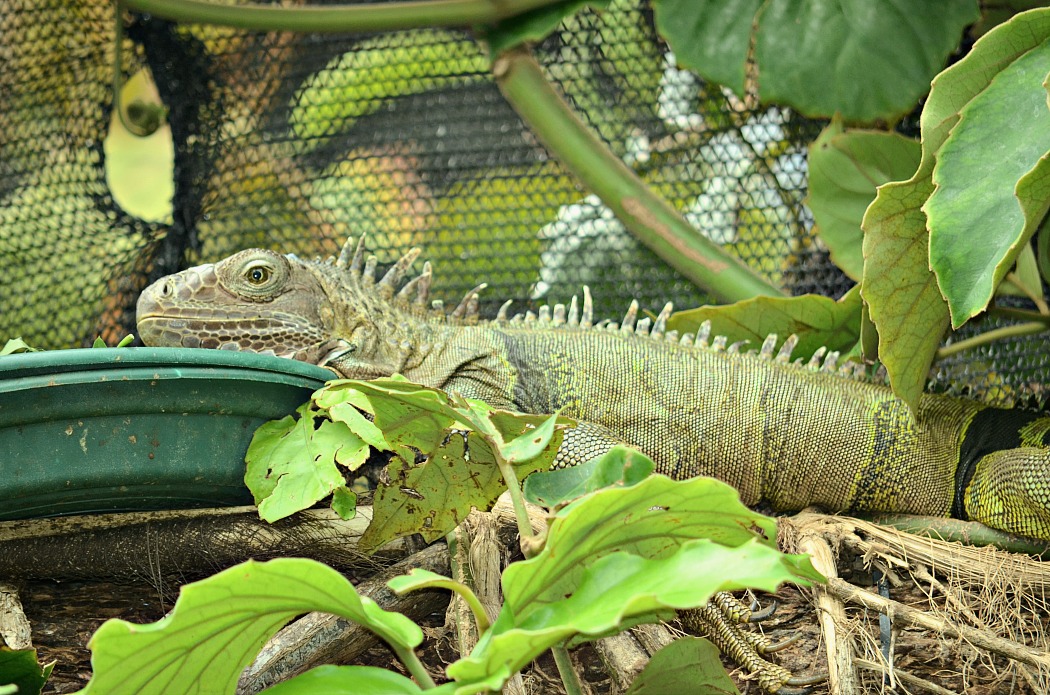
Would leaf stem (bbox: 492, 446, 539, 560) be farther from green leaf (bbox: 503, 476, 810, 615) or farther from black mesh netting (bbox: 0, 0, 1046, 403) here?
black mesh netting (bbox: 0, 0, 1046, 403)

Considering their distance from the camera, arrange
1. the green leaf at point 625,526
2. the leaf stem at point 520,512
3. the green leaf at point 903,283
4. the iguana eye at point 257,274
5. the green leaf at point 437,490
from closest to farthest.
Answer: the green leaf at point 625,526, the leaf stem at point 520,512, the green leaf at point 437,490, the green leaf at point 903,283, the iguana eye at point 257,274

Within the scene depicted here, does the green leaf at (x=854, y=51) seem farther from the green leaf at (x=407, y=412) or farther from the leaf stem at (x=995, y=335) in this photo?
the green leaf at (x=407, y=412)

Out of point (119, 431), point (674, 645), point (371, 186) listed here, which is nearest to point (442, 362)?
point (371, 186)

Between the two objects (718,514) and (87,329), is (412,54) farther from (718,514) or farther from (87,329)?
(718,514)

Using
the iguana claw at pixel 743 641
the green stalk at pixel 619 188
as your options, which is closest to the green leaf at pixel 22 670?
the iguana claw at pixel 743 641

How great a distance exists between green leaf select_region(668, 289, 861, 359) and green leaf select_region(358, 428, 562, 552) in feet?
4.88

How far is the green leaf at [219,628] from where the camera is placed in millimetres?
1107

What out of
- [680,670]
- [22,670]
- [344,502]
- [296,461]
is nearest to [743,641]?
[680,670]

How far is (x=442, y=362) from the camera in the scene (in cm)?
Answer: 302

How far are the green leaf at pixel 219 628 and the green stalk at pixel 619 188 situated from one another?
89.8 inches

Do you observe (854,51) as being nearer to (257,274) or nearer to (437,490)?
(257,274)

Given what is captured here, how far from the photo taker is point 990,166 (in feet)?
5.82

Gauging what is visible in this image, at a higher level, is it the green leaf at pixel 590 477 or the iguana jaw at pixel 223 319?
the iguana jaw at pixel 223 319

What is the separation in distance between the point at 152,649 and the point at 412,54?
273 centimetres
